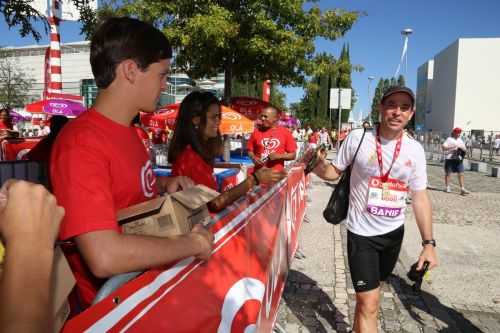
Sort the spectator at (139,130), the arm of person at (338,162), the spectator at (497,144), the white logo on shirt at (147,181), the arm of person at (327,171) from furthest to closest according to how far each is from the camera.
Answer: the spectator at (497,144)
the arm of person at (327,171)
the arm of person at (338,162)
the spectator at (139,130)
the white logo on shirt at (147,181)

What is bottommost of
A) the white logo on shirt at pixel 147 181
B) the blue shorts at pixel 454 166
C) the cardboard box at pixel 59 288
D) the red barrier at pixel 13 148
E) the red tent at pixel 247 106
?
the blue shorts at pixel 454 166

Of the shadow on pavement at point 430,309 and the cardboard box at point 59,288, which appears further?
the shadow on pavement at point 430,309

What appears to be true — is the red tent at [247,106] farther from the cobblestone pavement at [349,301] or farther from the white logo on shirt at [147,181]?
the white logo on shirt at [147,181]

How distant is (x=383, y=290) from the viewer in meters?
4.04

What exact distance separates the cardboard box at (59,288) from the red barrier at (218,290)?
0.19 ft

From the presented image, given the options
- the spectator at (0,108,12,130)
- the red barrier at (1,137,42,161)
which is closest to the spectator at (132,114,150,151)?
the red barrier at (1,137,42,161)

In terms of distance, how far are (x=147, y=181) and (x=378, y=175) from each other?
1.89m

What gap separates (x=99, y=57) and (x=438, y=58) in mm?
80928

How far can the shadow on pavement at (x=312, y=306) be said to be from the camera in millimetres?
3303

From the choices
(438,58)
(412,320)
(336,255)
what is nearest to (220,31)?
(336,255)

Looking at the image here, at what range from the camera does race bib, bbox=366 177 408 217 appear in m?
2.75

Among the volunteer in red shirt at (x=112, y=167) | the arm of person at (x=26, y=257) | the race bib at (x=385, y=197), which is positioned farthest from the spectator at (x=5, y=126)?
the arm of person at (x=26, y=257)

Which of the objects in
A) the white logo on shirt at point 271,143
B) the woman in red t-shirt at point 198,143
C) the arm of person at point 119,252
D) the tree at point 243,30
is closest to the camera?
the arm of person at point 119,252

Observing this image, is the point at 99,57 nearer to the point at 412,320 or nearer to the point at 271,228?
the point at 271,228
